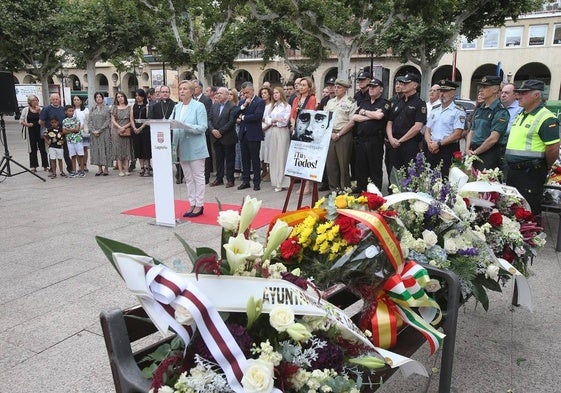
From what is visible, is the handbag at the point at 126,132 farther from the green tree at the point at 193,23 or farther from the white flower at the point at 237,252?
the white flower at the point at 237,252

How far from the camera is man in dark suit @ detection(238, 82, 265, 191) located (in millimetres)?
8812

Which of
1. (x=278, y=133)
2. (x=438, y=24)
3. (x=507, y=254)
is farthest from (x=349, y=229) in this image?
(x=438, y=24)

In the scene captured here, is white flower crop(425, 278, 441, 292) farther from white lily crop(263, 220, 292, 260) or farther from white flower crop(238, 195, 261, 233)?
white flower crop(238, 195, 261, 233)

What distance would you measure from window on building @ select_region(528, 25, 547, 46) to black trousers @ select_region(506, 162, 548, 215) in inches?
1584

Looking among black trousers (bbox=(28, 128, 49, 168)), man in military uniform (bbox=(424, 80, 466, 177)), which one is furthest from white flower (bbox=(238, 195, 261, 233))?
black trousers (bbox=(28, 128, 49, 168))

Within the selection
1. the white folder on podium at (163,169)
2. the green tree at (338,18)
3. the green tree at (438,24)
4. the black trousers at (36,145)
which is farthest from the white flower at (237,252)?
the green tree at (338,18)

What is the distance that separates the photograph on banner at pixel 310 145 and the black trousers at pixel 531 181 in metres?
2.31

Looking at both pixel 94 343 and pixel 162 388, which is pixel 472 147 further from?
pixel 162 388

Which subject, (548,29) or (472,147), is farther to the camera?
(548,29)

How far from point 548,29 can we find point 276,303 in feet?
147

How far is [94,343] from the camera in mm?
3281

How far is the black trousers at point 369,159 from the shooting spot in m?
7.48

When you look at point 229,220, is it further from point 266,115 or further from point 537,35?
point 537,35

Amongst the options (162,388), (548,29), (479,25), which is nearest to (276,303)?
(162,388)
